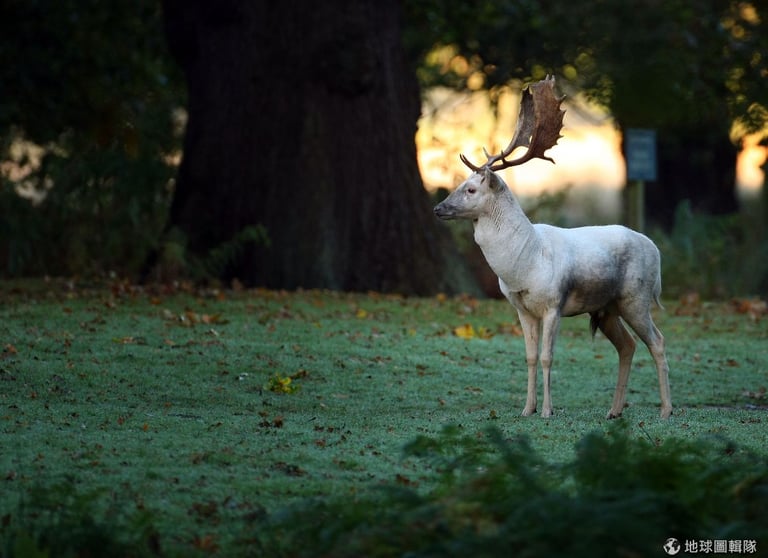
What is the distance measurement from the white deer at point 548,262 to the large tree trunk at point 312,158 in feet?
22.5

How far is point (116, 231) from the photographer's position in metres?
16.6

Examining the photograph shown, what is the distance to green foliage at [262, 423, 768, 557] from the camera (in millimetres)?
4551

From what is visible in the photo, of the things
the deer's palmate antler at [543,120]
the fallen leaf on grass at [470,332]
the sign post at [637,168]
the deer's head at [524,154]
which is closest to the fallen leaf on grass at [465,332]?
the fallen leaf on grass at [470,332]

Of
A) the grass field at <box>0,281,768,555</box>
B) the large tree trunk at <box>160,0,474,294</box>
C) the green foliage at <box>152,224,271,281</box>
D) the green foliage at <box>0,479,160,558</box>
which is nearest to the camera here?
the green foliage at <box>0,479,160,558</box>

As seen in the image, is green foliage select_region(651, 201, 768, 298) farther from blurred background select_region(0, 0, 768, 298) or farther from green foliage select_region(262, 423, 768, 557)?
green foliage select_region(262, 423, 768, 557)

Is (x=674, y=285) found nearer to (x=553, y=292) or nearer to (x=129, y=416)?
(x=553, y=292)

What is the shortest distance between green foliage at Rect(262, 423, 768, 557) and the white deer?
3.08 meters

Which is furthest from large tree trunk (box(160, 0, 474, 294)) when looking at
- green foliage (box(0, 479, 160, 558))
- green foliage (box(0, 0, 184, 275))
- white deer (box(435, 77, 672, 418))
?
green foliage (box(0, 479, 160, 558))

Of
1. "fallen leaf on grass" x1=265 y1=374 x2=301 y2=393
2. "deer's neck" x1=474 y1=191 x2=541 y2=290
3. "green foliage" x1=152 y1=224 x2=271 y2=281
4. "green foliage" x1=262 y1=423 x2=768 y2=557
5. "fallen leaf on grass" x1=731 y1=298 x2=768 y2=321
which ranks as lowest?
"fallen leaf on grass" x1=265 y1=374 x2=301 y2=393

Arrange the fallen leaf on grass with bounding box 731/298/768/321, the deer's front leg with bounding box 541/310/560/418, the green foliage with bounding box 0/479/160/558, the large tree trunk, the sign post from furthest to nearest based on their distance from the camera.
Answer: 1. the sign post
2. the large tree trunk
3. the fallen leaf on grass with bounding box 731/298/768/321
4. the deer's front leg with bounding box 541/310/560/418
5. the green foliage with bounding box 0/479/160/558

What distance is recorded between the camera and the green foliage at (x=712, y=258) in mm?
18656

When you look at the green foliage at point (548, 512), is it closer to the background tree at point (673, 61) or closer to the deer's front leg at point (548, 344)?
the background tree at point (673, 61)

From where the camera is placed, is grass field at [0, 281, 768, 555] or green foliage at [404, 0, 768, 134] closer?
green foliage at [404, 0, 768, 134]

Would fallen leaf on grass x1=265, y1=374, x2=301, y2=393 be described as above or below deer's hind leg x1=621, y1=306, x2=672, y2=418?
below
